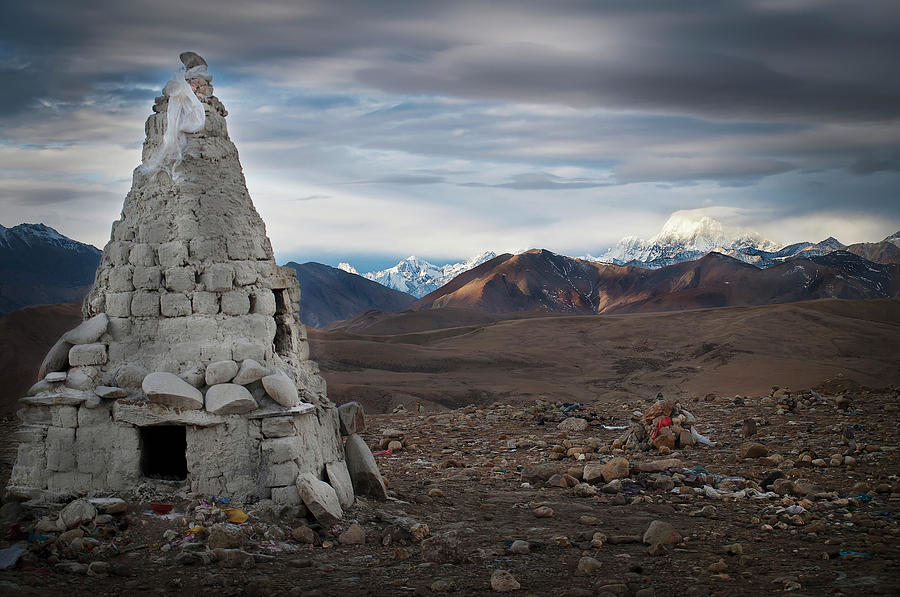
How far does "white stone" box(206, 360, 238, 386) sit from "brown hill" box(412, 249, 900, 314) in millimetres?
94336

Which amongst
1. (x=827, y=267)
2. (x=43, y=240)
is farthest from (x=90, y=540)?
(x=827, y=267)

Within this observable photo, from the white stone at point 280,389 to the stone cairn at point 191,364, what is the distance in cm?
2

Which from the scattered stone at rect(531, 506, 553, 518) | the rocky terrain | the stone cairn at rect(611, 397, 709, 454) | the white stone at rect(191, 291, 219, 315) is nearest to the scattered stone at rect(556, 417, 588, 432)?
the stone cairn at rect(611, 397, 709, 454)

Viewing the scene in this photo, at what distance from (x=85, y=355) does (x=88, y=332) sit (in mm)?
302

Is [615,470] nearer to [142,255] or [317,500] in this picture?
[317,500]

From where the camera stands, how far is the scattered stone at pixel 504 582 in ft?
20.3

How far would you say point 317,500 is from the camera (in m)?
7.79

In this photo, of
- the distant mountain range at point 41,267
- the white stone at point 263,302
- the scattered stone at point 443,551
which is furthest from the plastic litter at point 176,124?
the distant mountain range at point 41,267

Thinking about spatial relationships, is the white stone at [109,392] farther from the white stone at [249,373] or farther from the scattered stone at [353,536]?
the scattered stone at [353,536]

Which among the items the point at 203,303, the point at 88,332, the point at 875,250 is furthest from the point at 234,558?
the point at 875,250

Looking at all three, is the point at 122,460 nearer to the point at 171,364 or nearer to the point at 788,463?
the point at 171,364

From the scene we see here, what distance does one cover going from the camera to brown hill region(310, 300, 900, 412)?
99.1 feet

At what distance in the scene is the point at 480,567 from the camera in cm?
686

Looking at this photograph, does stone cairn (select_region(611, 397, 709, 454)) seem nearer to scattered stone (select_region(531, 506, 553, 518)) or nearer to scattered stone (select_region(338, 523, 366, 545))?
scattered stone (select_region(531, 506, 553, 518))
